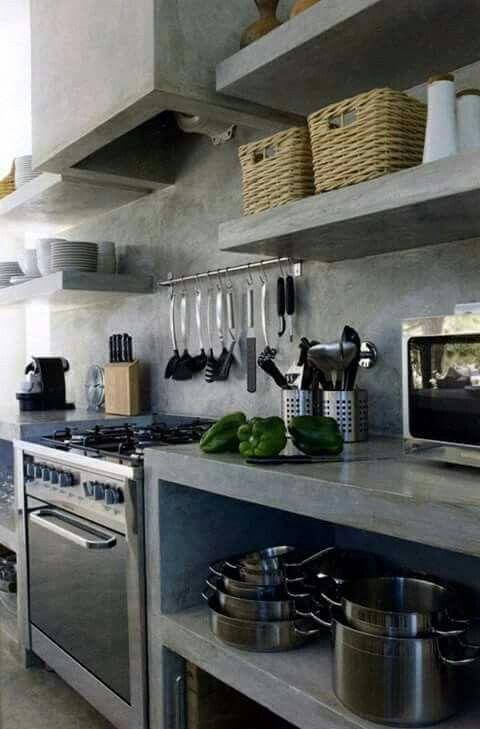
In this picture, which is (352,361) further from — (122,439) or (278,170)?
(122,439)

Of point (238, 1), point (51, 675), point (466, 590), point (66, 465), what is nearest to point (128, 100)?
point (238, 1)

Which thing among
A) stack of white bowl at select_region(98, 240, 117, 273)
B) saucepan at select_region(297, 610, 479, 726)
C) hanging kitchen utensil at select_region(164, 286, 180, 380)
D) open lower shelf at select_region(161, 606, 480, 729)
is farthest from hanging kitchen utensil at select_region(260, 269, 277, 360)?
saucepan at select_region(297, 610, 479, 726)

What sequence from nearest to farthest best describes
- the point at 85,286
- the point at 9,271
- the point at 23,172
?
the point at 85,286 < the point at 23,172 < the point at 9,271

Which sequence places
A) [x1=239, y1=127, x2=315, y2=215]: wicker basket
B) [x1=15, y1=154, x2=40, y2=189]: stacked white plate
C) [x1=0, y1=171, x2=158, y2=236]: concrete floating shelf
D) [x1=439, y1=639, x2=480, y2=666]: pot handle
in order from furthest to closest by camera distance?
1. [x1=15, y1=154, x2=40, y2=189]: stacked white plate
2. [x1=0, y1=171, x2=158, y2=236]: concrete floating shelf
3. [x1=239, y1=127, x2=315, y2=215]: wicker basket
4. [x1=439, y1=639, x2=480, y2=666]: pot handle

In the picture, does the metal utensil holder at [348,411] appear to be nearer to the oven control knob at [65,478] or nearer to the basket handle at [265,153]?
the basket handle at [265,153]

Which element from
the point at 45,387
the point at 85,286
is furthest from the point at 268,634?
the point at 45,387

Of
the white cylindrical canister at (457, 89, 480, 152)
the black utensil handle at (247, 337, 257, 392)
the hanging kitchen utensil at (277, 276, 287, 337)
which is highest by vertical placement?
the white cylindrical canister at (457, 89, 480, 152)

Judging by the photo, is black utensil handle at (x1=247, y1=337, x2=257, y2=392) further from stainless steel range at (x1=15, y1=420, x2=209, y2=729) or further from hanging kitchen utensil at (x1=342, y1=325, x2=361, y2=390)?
hanging kitchen utensil at (x1=342, y1=325, x2=361, y2=390)

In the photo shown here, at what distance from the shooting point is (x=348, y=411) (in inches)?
70.2

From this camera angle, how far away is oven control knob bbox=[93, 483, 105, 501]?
196 centimetres

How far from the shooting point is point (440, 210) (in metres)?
1.40

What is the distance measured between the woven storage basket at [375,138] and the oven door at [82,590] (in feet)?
3.74

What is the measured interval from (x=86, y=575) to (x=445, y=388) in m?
1.30

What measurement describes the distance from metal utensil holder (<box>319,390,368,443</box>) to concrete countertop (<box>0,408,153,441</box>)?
3.93 feet
